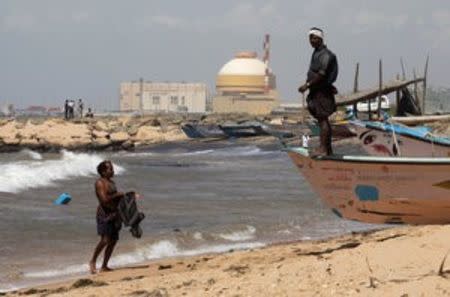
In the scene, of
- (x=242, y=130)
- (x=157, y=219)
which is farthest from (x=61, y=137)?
(x=157, y=219)

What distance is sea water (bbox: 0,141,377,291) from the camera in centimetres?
1074

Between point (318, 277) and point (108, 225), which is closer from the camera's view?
point (318, 277)

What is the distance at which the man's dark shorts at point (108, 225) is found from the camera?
8.81 metres

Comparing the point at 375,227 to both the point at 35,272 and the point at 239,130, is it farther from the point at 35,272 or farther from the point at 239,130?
the point at 239,130

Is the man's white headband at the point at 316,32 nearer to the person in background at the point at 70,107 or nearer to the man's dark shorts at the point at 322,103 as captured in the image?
the man's dark shorts at the point at 322,103

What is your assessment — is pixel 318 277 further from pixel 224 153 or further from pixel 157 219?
pixel 224 153

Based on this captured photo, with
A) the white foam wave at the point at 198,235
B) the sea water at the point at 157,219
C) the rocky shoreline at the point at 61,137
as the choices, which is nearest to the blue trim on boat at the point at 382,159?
the sea water at the point at 157,219

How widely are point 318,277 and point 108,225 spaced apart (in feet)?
10.5

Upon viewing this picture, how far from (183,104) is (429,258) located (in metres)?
160

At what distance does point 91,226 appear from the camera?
1378 centimetres

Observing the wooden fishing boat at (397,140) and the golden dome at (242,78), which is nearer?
the wooden fishing boat at (397,140)

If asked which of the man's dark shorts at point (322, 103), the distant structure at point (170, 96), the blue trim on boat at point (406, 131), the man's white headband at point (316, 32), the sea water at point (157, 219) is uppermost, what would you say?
the man's white headband at point (316, 32)

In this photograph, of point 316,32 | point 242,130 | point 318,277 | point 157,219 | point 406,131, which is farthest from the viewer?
point 242,130

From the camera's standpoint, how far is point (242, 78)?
141 m
